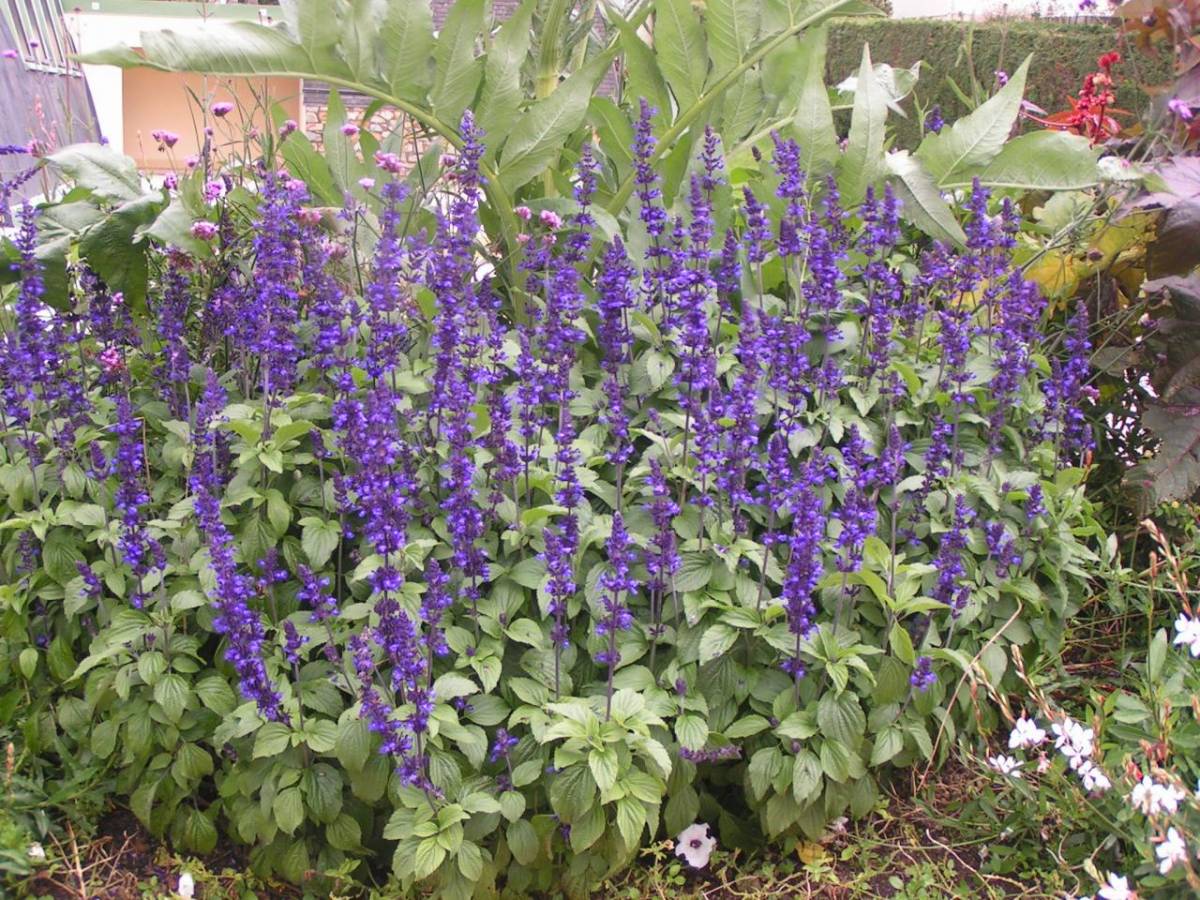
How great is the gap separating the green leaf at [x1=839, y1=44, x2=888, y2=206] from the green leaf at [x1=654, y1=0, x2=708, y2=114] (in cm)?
44

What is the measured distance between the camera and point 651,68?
10.3 feet

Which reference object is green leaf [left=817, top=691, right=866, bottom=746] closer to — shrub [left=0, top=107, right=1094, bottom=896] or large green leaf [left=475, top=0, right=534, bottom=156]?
shrub [left=0, top=107, right=1094, bottom=896]

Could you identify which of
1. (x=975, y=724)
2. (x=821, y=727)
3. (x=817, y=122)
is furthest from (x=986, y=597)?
(x=817, y=122)

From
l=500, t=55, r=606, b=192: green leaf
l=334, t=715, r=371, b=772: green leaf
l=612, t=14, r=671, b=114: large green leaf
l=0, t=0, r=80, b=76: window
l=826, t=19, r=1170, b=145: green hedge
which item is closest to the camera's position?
l=334, t=715, r=371, b=772: green leaf

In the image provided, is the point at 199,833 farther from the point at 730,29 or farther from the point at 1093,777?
the point at 730,29

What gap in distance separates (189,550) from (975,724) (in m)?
1.77

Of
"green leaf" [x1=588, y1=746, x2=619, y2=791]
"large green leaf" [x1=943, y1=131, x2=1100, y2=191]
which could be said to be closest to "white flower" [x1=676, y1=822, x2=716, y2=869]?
"green leaf" [x1=588, y1=746, x2=619, y2=791]

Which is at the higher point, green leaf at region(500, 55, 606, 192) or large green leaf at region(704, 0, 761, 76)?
large green leaf at region(704, 0, 761, 76)

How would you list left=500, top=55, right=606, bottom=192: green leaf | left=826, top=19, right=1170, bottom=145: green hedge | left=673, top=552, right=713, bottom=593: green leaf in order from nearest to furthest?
left=673, top=552, right=713, bottom=593: green leaf, left=500, top=55, right=606, bottom=192: green leaf, left=826, top=19, right=1170, bottom=145: green hedge

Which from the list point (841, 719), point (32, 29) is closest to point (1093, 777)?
point (841, 719)

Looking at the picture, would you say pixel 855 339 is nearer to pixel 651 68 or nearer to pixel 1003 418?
pixel 1003 418

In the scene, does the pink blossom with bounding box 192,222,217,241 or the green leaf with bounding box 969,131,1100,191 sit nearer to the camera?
the pink blossom with bounding box 192,222,217,241

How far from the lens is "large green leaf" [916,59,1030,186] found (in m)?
2.99

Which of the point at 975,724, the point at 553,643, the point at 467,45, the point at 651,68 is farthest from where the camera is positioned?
the point at 651,68
